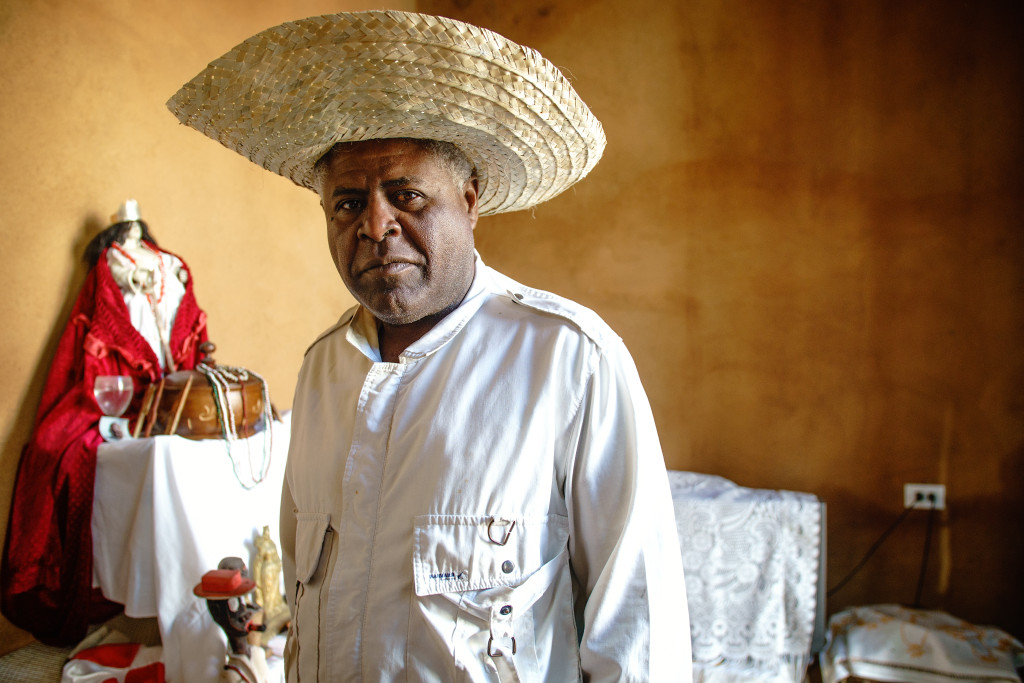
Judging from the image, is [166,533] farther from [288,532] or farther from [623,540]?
[623,540]

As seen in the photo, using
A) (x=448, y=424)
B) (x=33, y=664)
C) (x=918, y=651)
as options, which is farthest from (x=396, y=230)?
(x=918, y=651)

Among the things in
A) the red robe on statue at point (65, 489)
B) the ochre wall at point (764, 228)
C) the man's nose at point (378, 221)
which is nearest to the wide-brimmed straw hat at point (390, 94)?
the man's nose at point (378, 221)

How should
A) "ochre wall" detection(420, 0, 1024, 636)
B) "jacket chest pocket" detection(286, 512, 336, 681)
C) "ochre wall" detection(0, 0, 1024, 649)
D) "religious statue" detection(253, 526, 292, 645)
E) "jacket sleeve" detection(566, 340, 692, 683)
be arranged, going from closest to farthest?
"jacket sleeve" detection(566, 340, 692, 683) < "jacket chest pocket" detection(286, 512, 336, 681) < "religious statue" detection(253, 526, 292, 645) < "ochre wall" detection(0, 0, 1024, 649) < "ochre wall" detection(420, 0, 1024, 636)

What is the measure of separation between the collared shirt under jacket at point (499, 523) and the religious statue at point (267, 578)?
3.85 feet

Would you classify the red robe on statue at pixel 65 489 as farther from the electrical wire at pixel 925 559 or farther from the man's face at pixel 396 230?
the electrical wire at pixel 925 559

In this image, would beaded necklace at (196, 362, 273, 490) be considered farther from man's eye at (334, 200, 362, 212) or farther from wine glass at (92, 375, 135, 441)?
man's eye at (334, 200, 362, 212)

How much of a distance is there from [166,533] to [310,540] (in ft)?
3.64

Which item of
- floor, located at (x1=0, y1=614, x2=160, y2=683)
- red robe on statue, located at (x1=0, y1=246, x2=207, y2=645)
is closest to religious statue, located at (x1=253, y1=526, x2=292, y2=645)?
floor, located at (x1=0, y1=614, x2=160, y2=683)

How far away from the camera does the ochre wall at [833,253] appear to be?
2.41 meters

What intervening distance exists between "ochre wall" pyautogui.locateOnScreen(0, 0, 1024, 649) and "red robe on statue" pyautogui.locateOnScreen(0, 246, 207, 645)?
14cm

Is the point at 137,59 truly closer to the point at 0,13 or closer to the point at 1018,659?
the point at 0,13

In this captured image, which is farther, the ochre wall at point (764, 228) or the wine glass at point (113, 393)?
the ochre wall at point (764, 228)

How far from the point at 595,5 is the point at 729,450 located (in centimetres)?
223

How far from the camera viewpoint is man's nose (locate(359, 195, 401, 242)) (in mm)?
880
